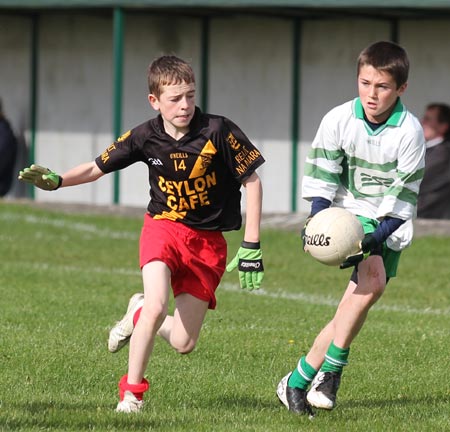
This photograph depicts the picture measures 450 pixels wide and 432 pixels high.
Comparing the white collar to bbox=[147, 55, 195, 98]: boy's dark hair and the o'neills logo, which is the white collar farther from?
the o'neills logo

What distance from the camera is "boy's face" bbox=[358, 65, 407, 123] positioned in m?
6.64

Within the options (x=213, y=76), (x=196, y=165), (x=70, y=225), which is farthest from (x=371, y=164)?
(x=213, y=76)

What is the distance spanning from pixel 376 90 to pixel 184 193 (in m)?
1.18

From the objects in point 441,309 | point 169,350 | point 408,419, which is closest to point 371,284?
point 408,419

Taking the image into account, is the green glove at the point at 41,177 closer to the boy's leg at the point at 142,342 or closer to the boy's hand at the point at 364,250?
the boy's leg at the point at 142,342

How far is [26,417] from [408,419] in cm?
192

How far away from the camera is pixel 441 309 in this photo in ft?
38.3

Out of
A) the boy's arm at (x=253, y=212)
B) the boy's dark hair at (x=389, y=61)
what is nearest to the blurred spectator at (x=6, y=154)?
the boy's arm at (x=253, y=212)

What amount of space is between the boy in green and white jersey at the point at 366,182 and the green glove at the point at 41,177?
1332 mm

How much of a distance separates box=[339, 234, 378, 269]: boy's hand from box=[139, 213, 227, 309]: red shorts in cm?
82

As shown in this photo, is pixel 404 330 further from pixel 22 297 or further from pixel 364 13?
pixel 364 13

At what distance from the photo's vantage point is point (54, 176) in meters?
7.12

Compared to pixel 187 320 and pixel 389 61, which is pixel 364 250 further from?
pixel 187 320

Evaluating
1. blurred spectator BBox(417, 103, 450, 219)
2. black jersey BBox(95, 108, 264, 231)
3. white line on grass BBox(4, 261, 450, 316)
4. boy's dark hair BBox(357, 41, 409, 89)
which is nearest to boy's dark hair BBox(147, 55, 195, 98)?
black jersey BBox(95, 108, 264, 231)
